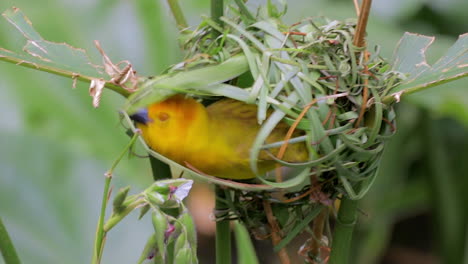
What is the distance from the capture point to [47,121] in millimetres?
1332

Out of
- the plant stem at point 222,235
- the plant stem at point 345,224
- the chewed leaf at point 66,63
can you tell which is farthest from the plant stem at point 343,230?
the chewed leaf at point 66,63

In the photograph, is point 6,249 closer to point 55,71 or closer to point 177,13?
point 55,71

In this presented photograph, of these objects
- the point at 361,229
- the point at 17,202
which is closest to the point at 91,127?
the point at 17,202

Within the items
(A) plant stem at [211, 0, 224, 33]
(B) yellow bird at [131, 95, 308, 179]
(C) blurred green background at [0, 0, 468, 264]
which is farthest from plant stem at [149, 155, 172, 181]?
(C) blurred green background at [0, 0, 468, 264]

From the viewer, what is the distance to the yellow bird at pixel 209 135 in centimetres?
52

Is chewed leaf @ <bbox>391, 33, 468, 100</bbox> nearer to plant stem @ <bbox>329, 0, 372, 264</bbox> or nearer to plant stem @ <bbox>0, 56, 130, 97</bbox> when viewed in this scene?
plant stem @ <bbox>329, 0, 372, 264</bbox>

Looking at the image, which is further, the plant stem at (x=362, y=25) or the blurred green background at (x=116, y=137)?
the blurred green background at (x=116, y=137)

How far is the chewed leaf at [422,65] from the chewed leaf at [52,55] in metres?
0.26

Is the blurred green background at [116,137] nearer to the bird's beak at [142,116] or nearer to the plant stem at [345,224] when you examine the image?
the plant stem at [345,224]

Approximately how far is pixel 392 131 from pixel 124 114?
23cm

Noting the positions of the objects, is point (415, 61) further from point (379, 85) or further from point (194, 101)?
point (194, 101)

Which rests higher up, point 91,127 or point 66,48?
point 66,48

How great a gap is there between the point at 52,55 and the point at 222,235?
0.23 metres

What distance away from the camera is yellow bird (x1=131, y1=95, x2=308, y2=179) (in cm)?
52
